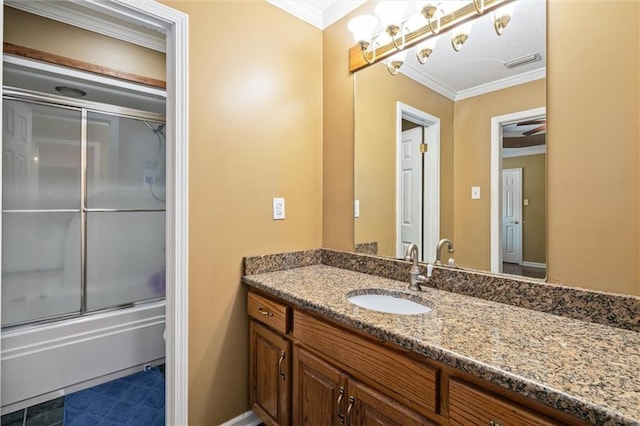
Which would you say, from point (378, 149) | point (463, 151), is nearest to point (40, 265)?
point (378, 149)

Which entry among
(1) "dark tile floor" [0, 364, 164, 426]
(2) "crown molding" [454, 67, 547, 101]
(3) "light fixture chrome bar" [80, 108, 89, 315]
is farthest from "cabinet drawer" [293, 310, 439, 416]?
(3) "light fixture chrome bar" [80, 108, 89, 315]

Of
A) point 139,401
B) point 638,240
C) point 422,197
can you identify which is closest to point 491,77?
point 422,197

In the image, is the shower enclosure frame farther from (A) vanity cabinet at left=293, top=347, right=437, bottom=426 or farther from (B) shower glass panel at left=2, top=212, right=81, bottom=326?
(B) shower glass panel at left=2, top=212, right=81, bottom=326

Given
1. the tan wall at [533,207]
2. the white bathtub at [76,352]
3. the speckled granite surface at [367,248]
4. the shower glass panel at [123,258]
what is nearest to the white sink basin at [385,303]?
the speckled granite surface at [367,248]

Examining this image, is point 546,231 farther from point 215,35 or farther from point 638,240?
point 215,35

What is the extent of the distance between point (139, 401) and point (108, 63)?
2.32 meters

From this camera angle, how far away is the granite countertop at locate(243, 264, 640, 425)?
1.98 ft

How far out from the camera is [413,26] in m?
1.53

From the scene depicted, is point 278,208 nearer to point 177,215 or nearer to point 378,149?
point 177,215

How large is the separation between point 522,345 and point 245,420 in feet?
4.87

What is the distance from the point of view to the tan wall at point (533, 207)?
1.15 meters

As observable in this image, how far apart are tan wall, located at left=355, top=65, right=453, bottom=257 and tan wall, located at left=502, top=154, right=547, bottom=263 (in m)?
0.63

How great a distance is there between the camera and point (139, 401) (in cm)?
193

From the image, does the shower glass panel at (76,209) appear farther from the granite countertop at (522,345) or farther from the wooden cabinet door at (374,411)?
the wooden cabinet door at (374,411)
